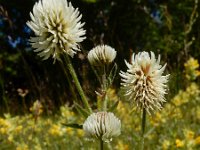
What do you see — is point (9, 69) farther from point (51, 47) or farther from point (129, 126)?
point (51, 47)

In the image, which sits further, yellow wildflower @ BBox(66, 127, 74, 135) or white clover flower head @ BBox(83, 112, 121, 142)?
yellow wildflower @ BBox(66, 127, 74, 135)

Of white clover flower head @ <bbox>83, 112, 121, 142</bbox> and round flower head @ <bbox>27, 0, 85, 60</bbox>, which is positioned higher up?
round flower head @ <bbox>27, 0, 85, 60</bbox>

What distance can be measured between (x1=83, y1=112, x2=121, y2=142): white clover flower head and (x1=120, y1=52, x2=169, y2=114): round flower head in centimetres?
10

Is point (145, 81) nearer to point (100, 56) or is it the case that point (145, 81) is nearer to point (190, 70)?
point (100, 56)

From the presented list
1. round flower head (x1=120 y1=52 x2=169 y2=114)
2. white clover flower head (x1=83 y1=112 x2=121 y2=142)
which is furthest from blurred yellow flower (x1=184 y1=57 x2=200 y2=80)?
white clover flower head (x1=83 y1=112 x2=121 y2=142)

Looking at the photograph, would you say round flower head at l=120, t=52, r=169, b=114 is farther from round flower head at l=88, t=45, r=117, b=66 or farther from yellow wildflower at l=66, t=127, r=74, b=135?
yellow wildflower at l=66, t=127, r=74, b=135

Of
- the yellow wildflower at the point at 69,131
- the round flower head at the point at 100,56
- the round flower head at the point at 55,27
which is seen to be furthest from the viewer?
the yellow wildflower at the point at 69,131

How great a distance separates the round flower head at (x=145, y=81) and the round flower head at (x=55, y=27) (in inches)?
7.2

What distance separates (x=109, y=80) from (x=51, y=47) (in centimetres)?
23

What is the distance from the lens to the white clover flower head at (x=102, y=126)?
1.31 meters

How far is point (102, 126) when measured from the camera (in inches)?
52.0

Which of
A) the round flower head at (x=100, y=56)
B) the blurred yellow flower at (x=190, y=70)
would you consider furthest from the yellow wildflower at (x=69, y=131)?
the round flower head at (x=100, y=56)

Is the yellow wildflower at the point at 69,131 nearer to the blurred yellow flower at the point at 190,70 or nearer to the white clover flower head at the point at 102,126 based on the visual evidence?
the blurred yellow flower at the point at 190,70

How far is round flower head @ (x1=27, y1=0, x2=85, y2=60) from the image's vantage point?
143 centimetres
